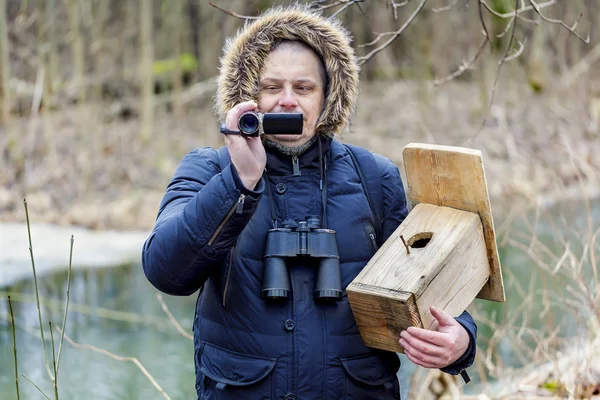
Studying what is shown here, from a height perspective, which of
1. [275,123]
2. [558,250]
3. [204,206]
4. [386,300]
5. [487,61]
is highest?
[487,61]

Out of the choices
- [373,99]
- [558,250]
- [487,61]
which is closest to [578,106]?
[487,61]

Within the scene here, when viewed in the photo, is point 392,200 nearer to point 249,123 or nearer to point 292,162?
point 292,162

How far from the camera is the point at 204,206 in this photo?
1.95 m

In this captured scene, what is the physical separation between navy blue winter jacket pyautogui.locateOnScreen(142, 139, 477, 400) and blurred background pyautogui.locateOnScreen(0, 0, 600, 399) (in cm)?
42

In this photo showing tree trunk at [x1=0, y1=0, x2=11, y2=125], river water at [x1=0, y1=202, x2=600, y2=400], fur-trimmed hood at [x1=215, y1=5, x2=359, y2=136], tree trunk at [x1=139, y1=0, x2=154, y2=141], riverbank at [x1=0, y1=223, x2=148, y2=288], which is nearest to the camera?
fur-trimmed hood at [x1=215, y1=5, x2=359, y2=136]

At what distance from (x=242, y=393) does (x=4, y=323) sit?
5.50 m

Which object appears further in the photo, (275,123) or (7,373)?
(7,373)

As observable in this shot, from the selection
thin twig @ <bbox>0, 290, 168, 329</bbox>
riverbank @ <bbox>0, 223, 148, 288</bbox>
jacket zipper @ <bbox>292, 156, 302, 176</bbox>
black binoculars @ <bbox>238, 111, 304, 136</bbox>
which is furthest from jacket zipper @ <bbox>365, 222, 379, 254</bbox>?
riverbank @ <bbox>0, 223, 148, 288</bbox>

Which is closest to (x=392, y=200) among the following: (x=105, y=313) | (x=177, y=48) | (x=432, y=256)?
(x=432, y=256)

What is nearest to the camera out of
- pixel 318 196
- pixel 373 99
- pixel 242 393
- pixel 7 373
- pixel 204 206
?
pixel 204 206

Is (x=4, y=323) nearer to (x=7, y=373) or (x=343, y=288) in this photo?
(x=7, y=373)

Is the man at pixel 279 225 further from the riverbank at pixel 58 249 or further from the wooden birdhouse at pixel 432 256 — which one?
the riverbank at pixel 58 249

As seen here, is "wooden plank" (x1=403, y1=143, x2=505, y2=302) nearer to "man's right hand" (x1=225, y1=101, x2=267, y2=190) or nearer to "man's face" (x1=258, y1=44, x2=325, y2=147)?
"man's face" (x1=258, y1=44, x2=325, y2=147)

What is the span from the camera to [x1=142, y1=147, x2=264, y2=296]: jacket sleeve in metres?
1.94
